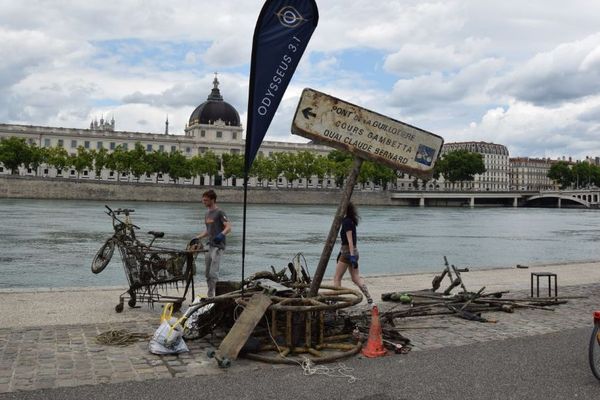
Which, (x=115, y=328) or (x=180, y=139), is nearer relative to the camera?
(x=115, y=328)

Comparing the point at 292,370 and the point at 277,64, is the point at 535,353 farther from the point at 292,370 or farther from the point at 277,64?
the point at 277,64

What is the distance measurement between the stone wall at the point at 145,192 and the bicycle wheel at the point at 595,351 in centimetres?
8977

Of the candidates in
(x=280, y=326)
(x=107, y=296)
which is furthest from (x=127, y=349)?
(x=107, y=296)

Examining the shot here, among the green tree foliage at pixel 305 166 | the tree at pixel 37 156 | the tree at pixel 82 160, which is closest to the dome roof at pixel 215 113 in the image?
the green tree foliage at pixel 305 166

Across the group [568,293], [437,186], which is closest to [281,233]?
[568,293]

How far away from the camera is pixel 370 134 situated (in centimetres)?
771

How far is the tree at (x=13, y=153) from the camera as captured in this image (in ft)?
319

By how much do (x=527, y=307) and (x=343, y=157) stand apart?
126400 mm

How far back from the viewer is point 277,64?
721cm

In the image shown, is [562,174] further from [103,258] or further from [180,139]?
[103,258]

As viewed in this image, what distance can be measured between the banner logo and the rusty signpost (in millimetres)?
819

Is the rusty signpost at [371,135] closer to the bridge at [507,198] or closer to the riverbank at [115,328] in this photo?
the riverbank at [115,328]

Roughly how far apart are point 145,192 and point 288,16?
3664 inches

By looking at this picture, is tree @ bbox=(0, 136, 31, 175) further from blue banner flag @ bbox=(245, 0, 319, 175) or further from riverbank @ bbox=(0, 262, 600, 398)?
blue banner flag @ bbox=(245, 0, 319, 175)
